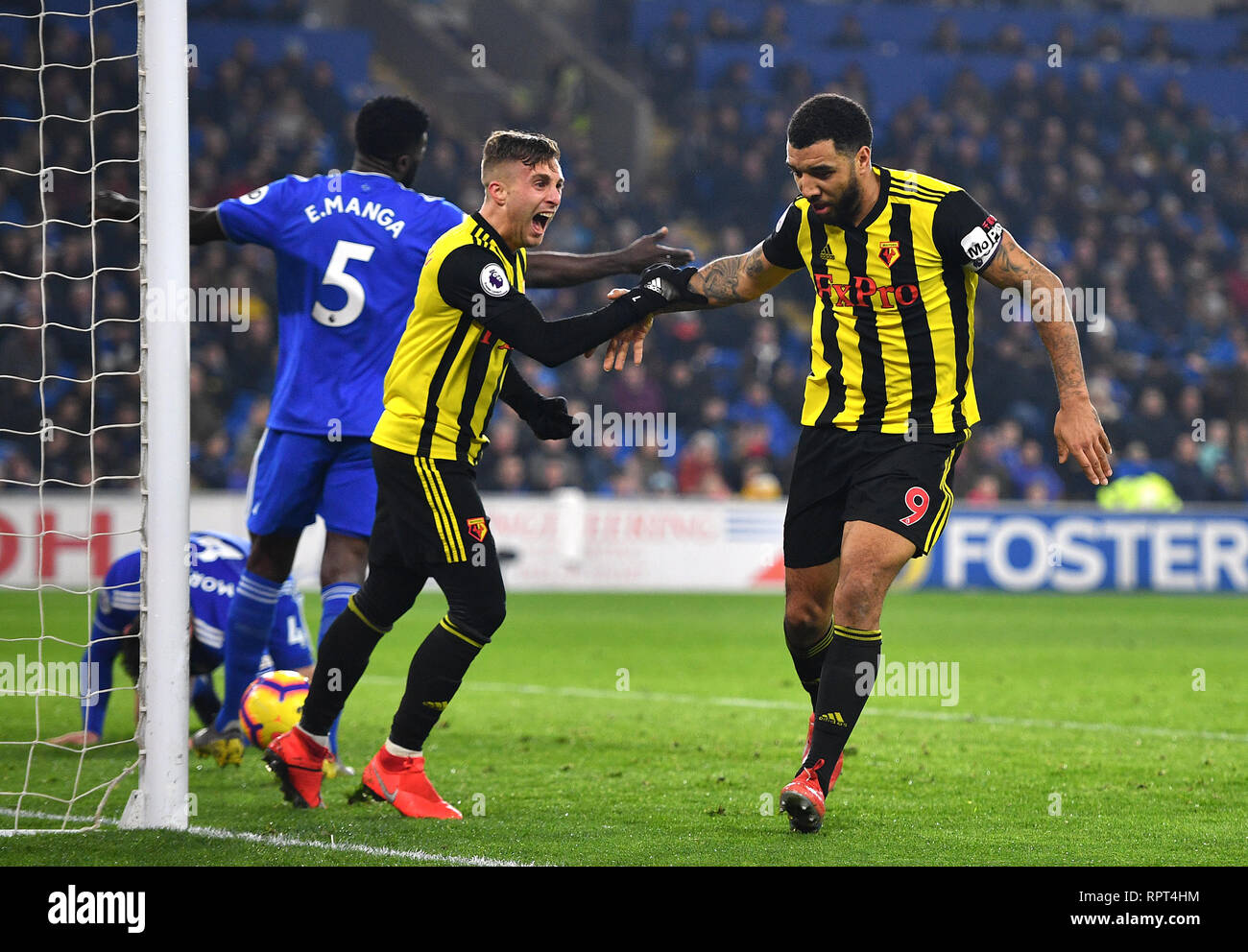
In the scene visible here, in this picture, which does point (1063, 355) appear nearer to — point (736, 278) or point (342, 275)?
point (736, 278)

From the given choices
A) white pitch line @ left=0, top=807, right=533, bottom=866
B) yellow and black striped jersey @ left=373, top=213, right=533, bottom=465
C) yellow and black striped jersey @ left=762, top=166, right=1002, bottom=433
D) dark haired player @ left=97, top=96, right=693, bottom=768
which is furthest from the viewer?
dark haired player @ left=97, top=96, right=693, bottom=768

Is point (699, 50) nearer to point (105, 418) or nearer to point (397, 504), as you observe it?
point (105, 418)

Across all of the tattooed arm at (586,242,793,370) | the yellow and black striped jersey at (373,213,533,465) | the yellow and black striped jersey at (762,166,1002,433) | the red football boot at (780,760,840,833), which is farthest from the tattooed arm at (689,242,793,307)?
the red football boot at (780,760,840,833)

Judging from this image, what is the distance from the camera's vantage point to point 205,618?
620 centimetres

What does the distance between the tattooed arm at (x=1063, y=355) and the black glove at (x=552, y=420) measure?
4.42 feet

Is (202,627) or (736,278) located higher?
(736,278)

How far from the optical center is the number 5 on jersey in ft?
17.6

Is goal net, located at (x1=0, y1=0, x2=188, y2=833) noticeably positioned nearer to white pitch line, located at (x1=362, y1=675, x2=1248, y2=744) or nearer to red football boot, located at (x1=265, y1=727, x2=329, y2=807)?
red football boot, located at (x1=265, y1=727, x2=329, y2=807)

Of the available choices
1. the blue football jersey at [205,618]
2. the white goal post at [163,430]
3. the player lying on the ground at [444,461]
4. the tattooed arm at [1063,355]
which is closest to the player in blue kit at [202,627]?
the blue football jersey at [205,618]

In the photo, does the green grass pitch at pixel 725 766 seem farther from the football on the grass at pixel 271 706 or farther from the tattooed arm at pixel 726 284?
the tattooed arm at pixel 726 284

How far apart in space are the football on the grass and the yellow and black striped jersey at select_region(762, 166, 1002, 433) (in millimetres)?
2212

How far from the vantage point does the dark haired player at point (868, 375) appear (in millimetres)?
4422

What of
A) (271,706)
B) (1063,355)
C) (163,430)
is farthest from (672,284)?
(271,706)

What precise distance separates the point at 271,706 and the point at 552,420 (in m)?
1.64
